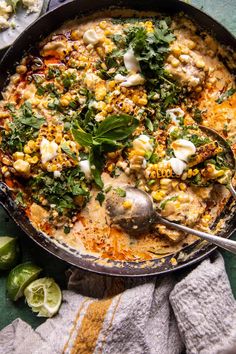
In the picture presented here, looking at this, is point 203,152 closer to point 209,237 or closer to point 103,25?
point 209,237

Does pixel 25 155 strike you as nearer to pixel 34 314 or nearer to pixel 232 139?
pixel 34 314

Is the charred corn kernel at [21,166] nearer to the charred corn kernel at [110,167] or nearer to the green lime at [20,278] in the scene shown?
the charred corn kernel at [110,167]

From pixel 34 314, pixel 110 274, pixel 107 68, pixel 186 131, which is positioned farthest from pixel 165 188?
pixel 34 314

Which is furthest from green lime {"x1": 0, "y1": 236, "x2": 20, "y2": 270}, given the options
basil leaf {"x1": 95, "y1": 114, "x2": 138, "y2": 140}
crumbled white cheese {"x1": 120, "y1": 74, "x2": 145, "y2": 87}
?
crumbled white cheese {"x1": 120, "y1": 74, "x2": 145, "y2": 87}

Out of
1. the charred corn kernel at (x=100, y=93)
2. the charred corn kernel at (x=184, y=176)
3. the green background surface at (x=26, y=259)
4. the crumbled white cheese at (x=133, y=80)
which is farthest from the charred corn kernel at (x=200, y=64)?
the green background surface at (x=26, y=259)

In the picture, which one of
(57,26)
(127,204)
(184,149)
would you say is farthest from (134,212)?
(57,26)

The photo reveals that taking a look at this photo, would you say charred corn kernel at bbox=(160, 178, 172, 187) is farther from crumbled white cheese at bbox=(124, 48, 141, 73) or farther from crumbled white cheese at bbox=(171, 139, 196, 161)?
crumbled white cheese at bbox=(124, 48, 141, 73)
